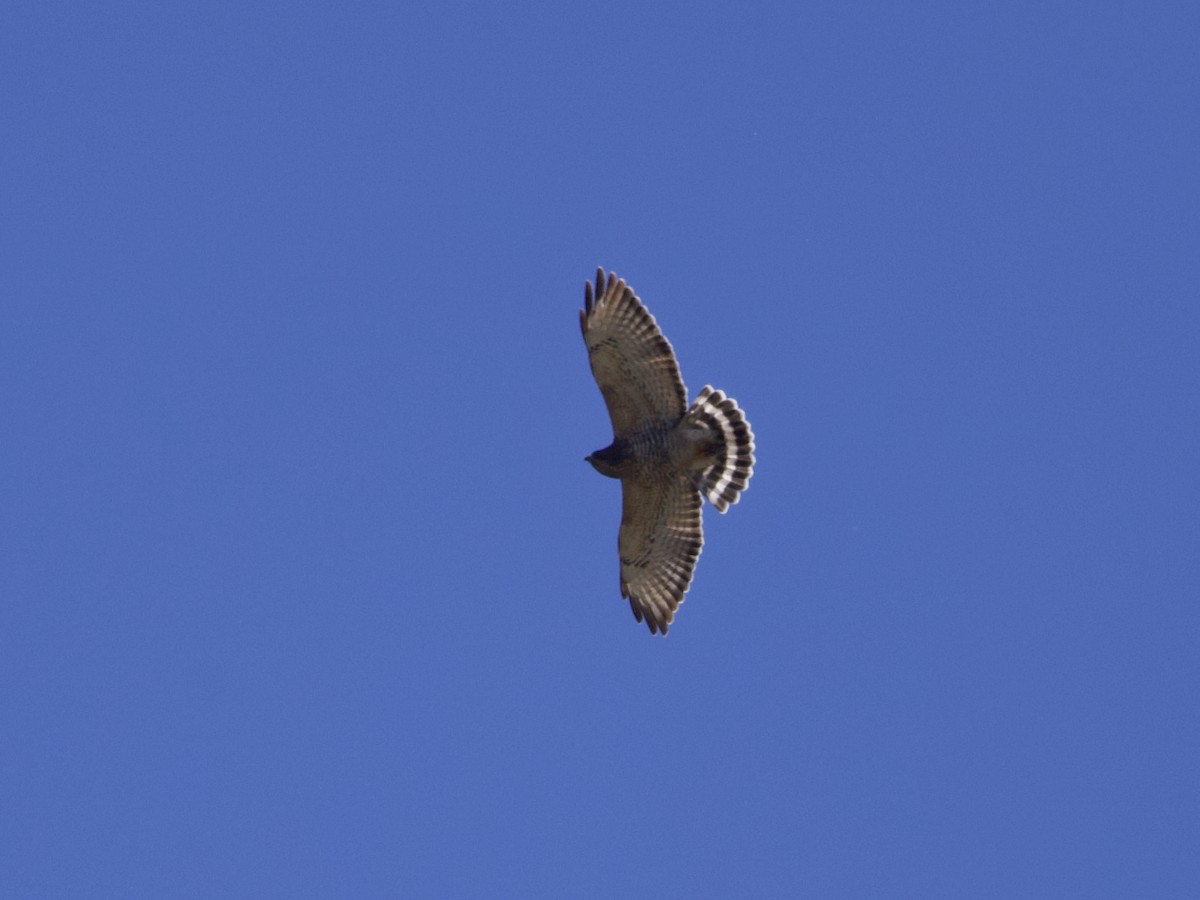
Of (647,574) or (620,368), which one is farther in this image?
(647,574)

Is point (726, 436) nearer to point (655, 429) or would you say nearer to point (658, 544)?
point (655, 429)

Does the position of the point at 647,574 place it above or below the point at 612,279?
below

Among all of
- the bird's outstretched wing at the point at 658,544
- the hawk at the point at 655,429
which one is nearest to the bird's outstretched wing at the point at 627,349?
the hawk at the point at 655,429

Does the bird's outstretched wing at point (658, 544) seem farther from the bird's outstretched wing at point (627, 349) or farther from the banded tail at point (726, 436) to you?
the bird's outstretched wing at point (627, 349)

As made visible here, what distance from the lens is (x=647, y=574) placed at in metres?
21.8

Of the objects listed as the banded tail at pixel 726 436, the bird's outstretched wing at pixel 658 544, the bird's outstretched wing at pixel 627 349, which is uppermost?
the bird's outstretched wing at pixel 627 349

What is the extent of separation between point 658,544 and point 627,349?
2322mm

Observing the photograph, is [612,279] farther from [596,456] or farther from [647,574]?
[647,574]

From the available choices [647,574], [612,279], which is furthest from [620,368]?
[647,574]

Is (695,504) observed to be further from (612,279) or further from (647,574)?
(612,279)

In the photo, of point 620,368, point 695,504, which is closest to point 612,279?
point 620,368

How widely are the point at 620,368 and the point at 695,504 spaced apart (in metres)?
1.69

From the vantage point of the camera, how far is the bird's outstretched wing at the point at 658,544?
21.1 meters

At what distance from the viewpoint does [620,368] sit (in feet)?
66.9
